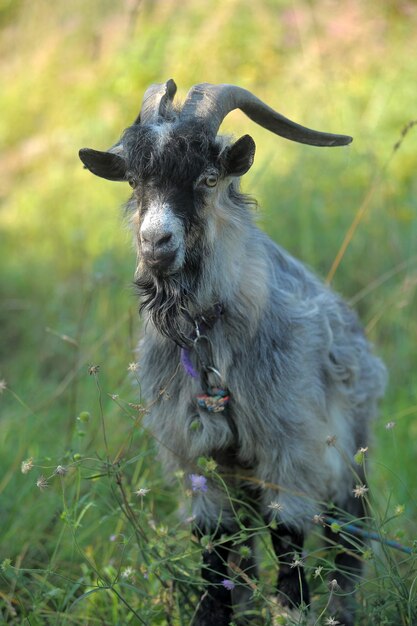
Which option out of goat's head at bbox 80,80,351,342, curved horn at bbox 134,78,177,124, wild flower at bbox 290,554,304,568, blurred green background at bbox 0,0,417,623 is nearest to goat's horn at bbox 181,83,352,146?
goat's head at bbox 80,80,351,342

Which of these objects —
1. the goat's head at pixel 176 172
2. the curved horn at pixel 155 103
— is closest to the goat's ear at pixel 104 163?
the goat's head at pixel 176 172

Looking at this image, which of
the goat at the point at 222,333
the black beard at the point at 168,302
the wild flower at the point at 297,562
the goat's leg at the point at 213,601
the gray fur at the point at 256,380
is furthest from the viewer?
the goat's leg at the point at 213,601

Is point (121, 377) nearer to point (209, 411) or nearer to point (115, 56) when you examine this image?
point (209, 411)

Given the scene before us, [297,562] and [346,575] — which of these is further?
[346,575]

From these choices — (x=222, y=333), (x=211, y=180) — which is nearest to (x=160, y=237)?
(x=211, y=180)

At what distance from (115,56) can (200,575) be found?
7316mm

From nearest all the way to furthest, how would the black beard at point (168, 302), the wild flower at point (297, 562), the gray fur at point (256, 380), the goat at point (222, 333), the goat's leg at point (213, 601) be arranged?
1. the wild flower at point (297, 562)
2. the goat at point (222, 333)
3. the black beard at point (168, 302)
4. the gray fur at point (256, 380)
5. the goat's leg at point (213, 601)

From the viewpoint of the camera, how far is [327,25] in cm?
967

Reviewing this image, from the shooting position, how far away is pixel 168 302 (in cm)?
340

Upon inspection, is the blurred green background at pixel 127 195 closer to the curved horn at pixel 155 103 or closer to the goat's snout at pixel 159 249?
the curved horn at pixel 155 103

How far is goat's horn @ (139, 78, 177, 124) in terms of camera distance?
3461 millimetres

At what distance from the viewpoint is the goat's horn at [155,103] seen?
3.46 metres

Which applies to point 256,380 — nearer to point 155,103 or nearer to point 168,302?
point 168,302

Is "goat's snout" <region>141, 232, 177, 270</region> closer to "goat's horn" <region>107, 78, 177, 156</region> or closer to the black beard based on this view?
the black beard
